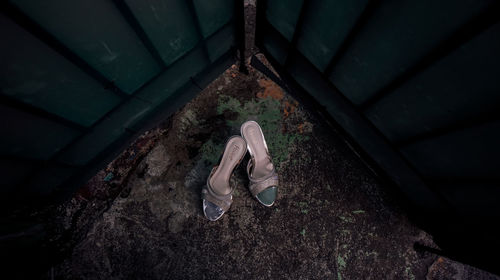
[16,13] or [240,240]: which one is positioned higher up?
[16,13]

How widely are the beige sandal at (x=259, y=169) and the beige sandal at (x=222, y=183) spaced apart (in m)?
0.12

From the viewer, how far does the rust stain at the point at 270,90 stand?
2.93m

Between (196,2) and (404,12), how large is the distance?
166 centimetres

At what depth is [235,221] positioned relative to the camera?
93.2 inches

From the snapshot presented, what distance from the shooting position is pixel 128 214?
7.76 feet

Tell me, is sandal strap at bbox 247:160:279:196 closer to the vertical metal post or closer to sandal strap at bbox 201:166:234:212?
sandal strap at bbox 201:166:234:212

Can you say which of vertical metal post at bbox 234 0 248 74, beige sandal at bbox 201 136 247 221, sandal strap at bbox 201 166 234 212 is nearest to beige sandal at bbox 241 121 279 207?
beige sandal at bbox 201 136 247 221

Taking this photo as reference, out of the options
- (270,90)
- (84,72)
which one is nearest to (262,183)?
(270,90)

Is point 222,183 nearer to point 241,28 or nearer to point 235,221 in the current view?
point 235,221

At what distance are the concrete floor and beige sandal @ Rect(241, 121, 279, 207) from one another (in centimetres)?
18

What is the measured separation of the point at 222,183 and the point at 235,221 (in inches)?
18.8

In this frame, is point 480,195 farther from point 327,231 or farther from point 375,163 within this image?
point 327,231

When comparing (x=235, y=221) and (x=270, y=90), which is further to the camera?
(x=270, y=90)

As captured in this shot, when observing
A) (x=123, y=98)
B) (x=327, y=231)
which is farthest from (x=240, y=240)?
(x=123, y=98)
